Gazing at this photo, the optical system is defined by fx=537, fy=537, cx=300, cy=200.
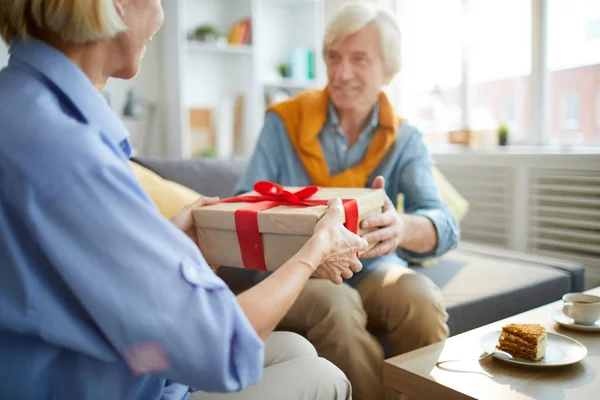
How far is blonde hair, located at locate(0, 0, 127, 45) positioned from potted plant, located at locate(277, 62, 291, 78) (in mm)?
3361

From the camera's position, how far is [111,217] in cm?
56

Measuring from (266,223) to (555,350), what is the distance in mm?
626

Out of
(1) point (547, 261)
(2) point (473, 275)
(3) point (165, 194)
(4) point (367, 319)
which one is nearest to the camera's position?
(4) point (367, 319)

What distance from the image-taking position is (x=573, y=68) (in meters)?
2.84

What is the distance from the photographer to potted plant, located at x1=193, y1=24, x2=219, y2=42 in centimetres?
352

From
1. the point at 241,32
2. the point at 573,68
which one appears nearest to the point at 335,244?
the point at 573,68

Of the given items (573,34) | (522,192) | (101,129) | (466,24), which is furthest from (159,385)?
(466,24)

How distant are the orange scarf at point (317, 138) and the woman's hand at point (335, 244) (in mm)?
559

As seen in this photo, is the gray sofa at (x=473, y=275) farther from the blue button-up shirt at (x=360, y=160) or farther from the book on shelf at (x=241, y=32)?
the book on shelf at (x=241, y=32)

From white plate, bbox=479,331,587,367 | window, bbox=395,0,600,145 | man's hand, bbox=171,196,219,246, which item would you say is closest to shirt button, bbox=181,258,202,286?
man's hand, bbox=171,196,219,246

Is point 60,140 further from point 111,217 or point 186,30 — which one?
point 186,30

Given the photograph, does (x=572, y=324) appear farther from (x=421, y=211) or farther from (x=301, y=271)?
(x=301, y=271)

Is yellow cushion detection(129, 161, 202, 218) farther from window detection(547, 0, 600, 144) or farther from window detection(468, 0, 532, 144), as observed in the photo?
window detection(547, 0, 600, 144)

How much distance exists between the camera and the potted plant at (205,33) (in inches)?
138
